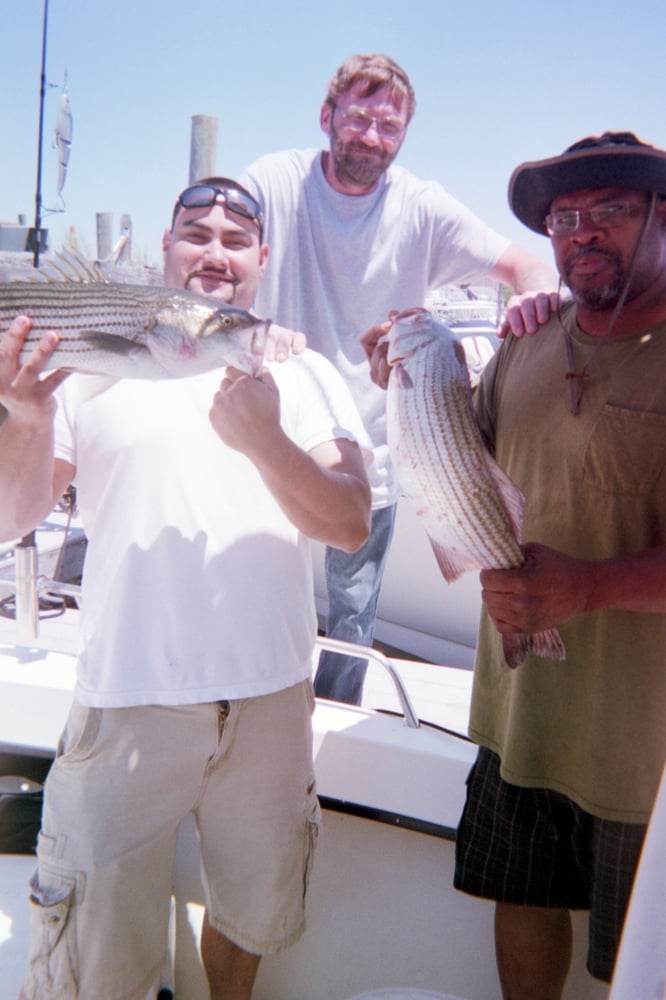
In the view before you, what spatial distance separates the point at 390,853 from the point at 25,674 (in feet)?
4.82

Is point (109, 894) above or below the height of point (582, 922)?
above

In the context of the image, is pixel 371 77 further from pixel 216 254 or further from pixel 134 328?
pixel 134 328

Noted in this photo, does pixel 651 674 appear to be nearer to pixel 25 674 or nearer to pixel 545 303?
pixel 545 303

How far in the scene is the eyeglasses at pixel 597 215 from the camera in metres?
2.06

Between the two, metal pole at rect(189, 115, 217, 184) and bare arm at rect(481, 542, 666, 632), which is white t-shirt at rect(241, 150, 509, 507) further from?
metal pole at rect(189, 115, 217, 184)

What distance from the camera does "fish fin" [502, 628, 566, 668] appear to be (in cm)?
191

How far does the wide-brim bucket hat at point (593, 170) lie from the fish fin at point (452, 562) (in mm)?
1041

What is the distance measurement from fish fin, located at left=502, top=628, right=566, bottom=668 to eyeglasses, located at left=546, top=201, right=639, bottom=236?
1077 mm

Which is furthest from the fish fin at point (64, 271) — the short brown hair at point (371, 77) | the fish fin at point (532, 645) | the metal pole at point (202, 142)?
the metal pole at point (202, 142)

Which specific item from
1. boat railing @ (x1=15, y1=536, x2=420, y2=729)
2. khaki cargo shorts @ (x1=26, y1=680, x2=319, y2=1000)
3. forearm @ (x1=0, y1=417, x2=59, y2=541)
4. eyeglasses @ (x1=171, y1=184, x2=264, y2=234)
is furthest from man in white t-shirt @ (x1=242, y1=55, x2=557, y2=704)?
forearm @ (x1=0, y1=417, x2=59, y2=541)

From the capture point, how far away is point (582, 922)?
2.47 metres

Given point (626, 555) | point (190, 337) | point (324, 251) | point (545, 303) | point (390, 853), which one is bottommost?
point (390, 853)

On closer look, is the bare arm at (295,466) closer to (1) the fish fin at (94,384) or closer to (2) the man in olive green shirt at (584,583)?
(1) the fish fin at (94,384)

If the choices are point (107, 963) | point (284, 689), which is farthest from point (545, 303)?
point (107, 963)
